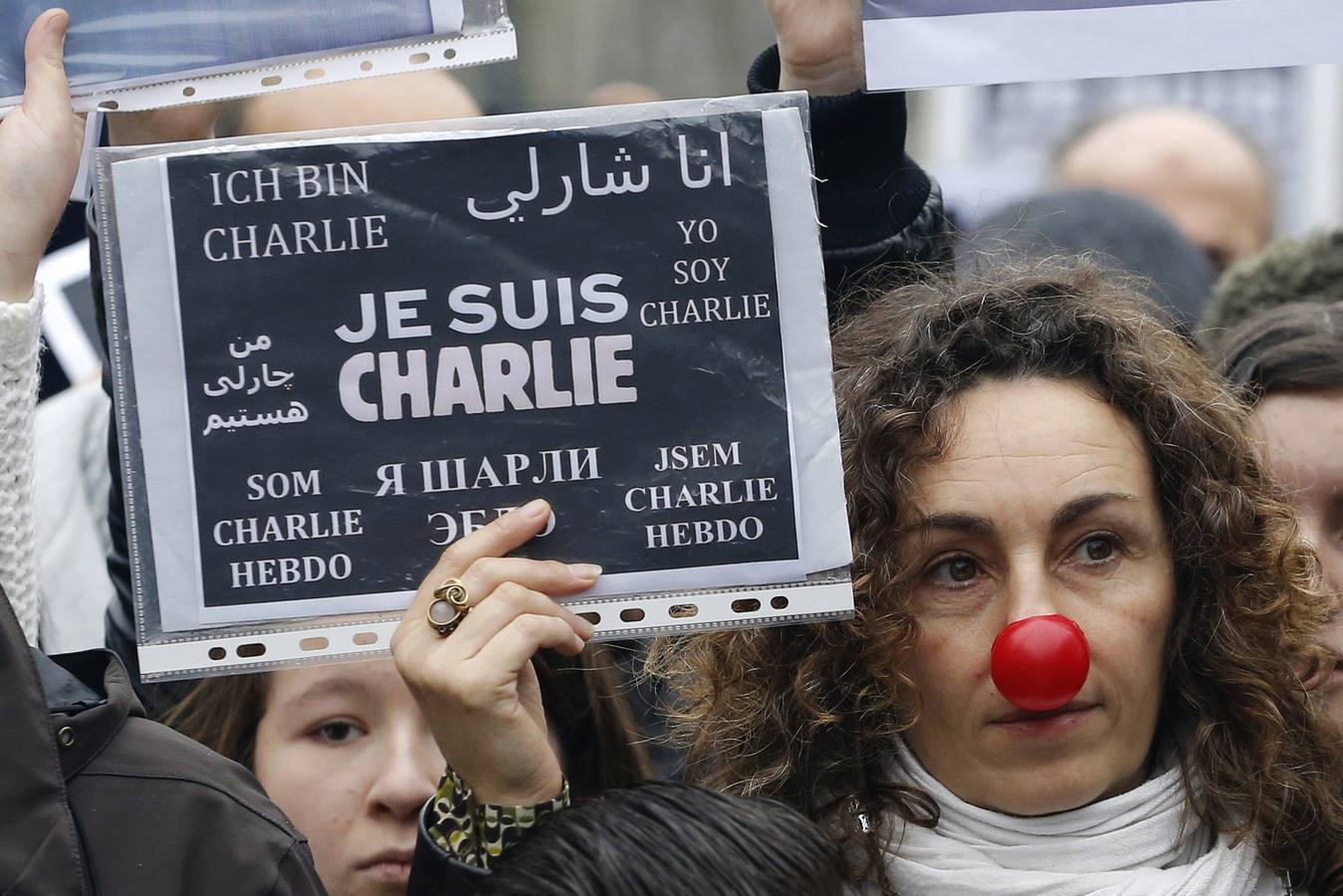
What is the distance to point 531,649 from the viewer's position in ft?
6.60

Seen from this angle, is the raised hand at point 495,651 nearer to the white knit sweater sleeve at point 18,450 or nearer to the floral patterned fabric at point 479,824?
the floral patterned fabric at point 479,824

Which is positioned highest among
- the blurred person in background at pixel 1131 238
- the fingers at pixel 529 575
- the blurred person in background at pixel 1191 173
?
the fingers at pixel 529 575

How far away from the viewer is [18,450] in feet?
6.93

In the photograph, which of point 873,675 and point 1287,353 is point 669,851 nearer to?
point 873,675

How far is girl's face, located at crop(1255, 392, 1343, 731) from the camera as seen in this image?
2.78 meters

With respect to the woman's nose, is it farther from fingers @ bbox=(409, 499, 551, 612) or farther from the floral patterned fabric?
fingers @ bbox=(409, 499, 551, 612)

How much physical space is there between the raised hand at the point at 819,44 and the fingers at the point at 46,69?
0.90 m

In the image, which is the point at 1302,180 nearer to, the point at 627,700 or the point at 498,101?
the point at 498,101

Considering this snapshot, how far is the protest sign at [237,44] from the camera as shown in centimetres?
216

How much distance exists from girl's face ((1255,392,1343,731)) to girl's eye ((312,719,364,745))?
142 centimetres

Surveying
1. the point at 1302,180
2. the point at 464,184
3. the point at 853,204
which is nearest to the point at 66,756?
the point at 464,184

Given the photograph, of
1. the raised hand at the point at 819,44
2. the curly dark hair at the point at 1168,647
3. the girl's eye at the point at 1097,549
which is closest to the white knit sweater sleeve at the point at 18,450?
the curly dark hair at the point at 1168,647

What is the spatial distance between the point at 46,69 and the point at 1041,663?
133cm

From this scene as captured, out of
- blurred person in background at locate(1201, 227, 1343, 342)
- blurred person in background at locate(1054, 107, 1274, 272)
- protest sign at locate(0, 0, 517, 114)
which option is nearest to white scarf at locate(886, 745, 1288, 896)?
protest sign at locate(0, 0, 517, 114)
